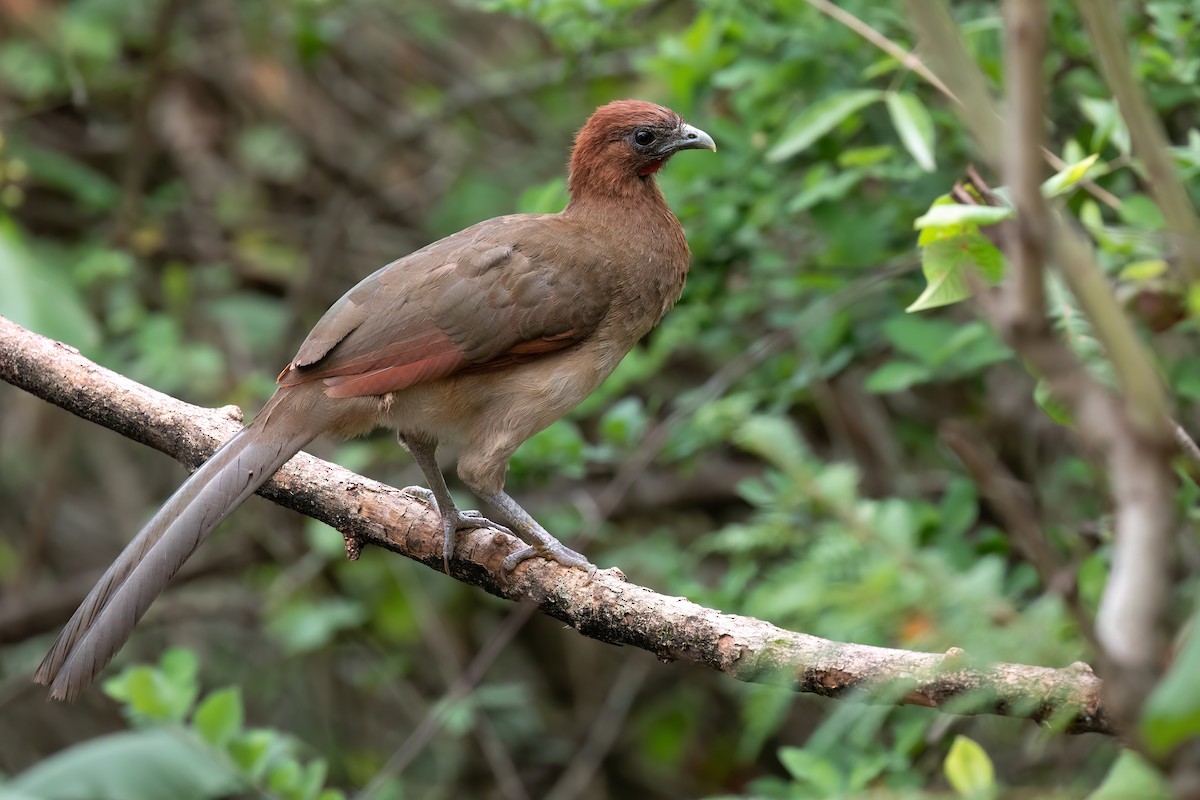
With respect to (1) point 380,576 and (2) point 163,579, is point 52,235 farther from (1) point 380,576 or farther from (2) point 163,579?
(2) point 163,579

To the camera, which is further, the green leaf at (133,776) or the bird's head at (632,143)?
the green leaf at (133,776)

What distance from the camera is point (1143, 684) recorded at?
3.26 ft

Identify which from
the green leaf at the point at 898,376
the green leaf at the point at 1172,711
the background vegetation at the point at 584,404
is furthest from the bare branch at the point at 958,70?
the green leaf at the point at 898,376

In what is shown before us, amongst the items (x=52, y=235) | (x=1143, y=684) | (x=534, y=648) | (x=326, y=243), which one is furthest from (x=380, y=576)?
(x=1143, y=684)

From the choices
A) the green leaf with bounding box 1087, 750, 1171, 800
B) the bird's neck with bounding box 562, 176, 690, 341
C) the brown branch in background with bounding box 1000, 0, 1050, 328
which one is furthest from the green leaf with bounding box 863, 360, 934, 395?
the brown branch in background with bounding box 1000, 0, 1050, 328

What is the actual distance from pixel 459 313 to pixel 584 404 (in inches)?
44.3

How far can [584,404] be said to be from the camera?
4.56 m

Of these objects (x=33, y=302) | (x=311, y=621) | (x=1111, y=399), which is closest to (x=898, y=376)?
(x=311, y=621)

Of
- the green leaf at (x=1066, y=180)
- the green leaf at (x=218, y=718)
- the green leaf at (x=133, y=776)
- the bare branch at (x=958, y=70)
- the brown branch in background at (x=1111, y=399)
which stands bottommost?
the green leaf at (x=133, y=776)

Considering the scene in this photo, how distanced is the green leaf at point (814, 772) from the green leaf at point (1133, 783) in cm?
141

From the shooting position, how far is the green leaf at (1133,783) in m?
1.42

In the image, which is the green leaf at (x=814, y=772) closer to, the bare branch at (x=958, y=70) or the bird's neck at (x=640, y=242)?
the bird's neck at (x=640, y=242)

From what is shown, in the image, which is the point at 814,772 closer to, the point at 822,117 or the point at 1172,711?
the point at 822,117

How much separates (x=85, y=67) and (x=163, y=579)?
4424mm
